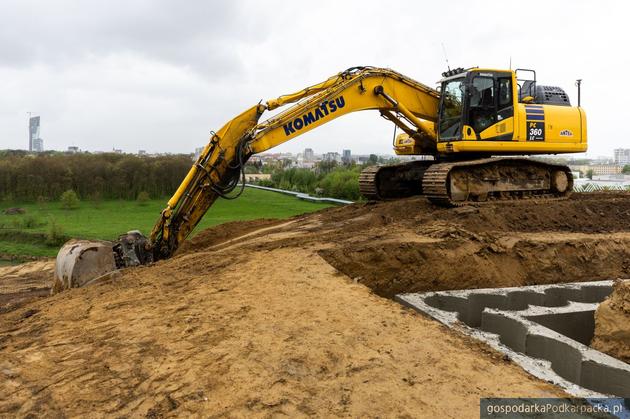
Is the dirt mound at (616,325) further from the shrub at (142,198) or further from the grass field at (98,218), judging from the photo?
the shrub at (142,198)

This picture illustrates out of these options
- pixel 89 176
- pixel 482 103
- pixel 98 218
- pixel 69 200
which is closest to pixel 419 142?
pixel 482 103

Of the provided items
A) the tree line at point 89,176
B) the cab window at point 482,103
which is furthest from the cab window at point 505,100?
the tree line at point 89,176

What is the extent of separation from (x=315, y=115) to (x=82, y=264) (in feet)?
14.9

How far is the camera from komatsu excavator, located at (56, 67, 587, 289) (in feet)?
25.1

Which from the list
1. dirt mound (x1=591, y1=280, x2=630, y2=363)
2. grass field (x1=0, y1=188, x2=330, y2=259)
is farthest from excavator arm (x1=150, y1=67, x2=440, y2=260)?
grass field (x1=0, y1=188, x2=330, y2=259)

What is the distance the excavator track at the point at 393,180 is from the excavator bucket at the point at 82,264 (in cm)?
584

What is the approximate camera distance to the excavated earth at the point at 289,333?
122 inches

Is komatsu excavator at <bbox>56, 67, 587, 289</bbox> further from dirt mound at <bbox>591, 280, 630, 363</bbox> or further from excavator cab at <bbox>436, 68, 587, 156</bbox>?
dirt mound at <bbox>591, 280, 630, 363</bbox>

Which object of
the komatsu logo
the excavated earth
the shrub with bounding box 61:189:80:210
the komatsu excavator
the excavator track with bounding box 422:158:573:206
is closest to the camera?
the excavated earth

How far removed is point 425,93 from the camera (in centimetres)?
995

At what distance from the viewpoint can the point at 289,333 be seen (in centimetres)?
404

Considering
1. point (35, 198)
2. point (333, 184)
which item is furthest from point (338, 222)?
point (35, 198)

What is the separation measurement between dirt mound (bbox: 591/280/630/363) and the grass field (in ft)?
42.4

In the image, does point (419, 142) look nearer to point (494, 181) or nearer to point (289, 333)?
point (494, 181)
